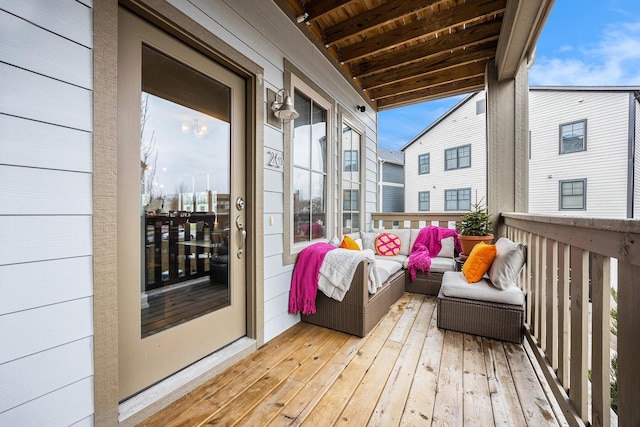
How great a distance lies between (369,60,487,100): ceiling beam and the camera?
146 inches

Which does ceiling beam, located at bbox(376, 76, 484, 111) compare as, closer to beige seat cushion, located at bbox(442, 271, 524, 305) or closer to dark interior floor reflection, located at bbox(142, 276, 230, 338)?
beige seat cushion, located at bbox(442, 271, 524, 305)

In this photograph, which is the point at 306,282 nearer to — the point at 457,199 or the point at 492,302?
the point at 492,302

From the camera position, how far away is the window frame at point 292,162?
8.28ft

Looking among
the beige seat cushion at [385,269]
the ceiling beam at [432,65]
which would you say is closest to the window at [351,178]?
the ceiling beam at [432,65]

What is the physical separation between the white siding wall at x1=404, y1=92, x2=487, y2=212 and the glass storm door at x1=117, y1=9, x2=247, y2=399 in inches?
317

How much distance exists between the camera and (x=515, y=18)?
2123 millimetres

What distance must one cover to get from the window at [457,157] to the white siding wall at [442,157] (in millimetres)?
107

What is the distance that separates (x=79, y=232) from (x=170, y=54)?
3.81 feet

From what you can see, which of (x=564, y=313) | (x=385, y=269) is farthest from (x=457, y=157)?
(x=564, y=313)

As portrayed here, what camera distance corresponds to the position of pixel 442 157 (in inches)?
360

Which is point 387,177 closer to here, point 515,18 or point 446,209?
point 446,209

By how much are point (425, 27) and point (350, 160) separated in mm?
1811

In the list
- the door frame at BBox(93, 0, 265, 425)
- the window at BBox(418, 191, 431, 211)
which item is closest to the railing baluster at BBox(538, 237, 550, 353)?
the door frame at BBox(93, 0, 265, 425)

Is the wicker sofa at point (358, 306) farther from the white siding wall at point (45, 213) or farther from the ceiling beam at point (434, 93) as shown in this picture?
the ceiling beam at point (434, 93)
